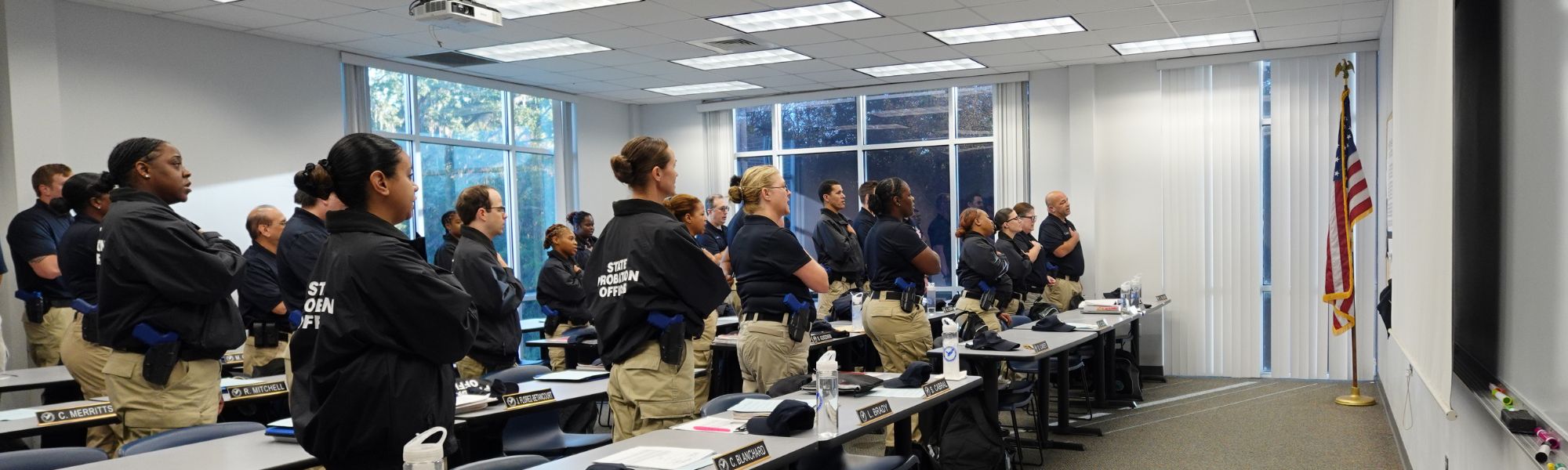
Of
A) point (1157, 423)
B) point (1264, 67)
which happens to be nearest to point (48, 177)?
point (1157, 423)

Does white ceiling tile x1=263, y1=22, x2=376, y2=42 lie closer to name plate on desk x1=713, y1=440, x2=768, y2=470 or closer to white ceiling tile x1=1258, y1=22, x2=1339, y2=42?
name plate on desk x1=713, y1=440, x2=768, y2=470

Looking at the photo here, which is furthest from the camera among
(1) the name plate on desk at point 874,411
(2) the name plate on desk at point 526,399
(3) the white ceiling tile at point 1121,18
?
(3) the white ceiling tile at point 1121,18

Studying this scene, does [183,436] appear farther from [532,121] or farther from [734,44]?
[532,121]

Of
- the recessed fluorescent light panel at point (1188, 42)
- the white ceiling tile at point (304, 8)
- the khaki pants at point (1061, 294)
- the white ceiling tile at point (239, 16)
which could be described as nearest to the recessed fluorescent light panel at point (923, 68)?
the recessed fluorescent light panel at point (1188, 42)

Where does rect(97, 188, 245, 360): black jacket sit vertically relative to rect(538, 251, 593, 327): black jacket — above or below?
above

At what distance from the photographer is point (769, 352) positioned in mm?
4734

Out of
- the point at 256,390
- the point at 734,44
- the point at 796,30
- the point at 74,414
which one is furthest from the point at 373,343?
the point at 734,44

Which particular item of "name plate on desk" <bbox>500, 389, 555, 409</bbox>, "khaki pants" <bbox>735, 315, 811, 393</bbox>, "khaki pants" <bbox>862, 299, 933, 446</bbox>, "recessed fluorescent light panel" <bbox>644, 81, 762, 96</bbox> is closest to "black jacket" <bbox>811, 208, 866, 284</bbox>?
"khaki pants" <bbox>862, 299, 933, 446</bbox>

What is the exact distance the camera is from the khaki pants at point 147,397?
142 inches

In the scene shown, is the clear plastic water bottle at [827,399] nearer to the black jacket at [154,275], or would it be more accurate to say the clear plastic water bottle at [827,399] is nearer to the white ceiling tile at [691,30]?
the black jacket at [154,275]

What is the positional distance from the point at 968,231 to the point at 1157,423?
184 centimetres

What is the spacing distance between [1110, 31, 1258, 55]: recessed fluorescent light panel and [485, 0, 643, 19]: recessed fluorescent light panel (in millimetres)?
4441

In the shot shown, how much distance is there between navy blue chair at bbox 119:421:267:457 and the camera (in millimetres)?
3105

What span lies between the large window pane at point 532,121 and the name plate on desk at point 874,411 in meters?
7.83
